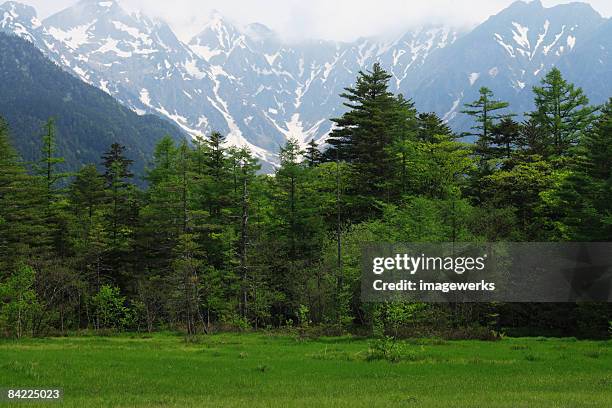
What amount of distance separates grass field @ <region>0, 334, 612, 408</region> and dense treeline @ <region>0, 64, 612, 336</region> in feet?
27.6

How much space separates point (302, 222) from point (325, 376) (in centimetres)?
3333

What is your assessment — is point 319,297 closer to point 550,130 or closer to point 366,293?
point 366,293

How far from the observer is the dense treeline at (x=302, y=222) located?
1628 inches

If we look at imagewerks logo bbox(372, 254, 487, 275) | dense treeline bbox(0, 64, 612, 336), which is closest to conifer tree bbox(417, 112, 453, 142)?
dense treeline bbox(0, 64, 612, 336)

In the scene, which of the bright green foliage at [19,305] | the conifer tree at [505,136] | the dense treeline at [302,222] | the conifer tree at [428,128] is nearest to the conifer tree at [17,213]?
the dense treeline at [302,222]

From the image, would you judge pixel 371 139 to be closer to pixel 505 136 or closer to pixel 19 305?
pixel 505 136

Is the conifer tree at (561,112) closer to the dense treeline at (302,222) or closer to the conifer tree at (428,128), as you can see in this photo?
the dense treeline at (302,222)

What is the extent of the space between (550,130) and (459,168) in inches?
603

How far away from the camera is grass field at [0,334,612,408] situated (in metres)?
16.1

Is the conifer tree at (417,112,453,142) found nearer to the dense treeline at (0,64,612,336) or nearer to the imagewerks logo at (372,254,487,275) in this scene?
the dense treeline at (0,64,612,336)

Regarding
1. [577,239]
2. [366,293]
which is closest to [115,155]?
[366,293]

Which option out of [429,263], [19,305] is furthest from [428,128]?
[19,305]

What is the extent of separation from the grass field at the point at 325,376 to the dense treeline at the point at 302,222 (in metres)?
8.42

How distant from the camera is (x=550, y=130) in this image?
64.6 metres
